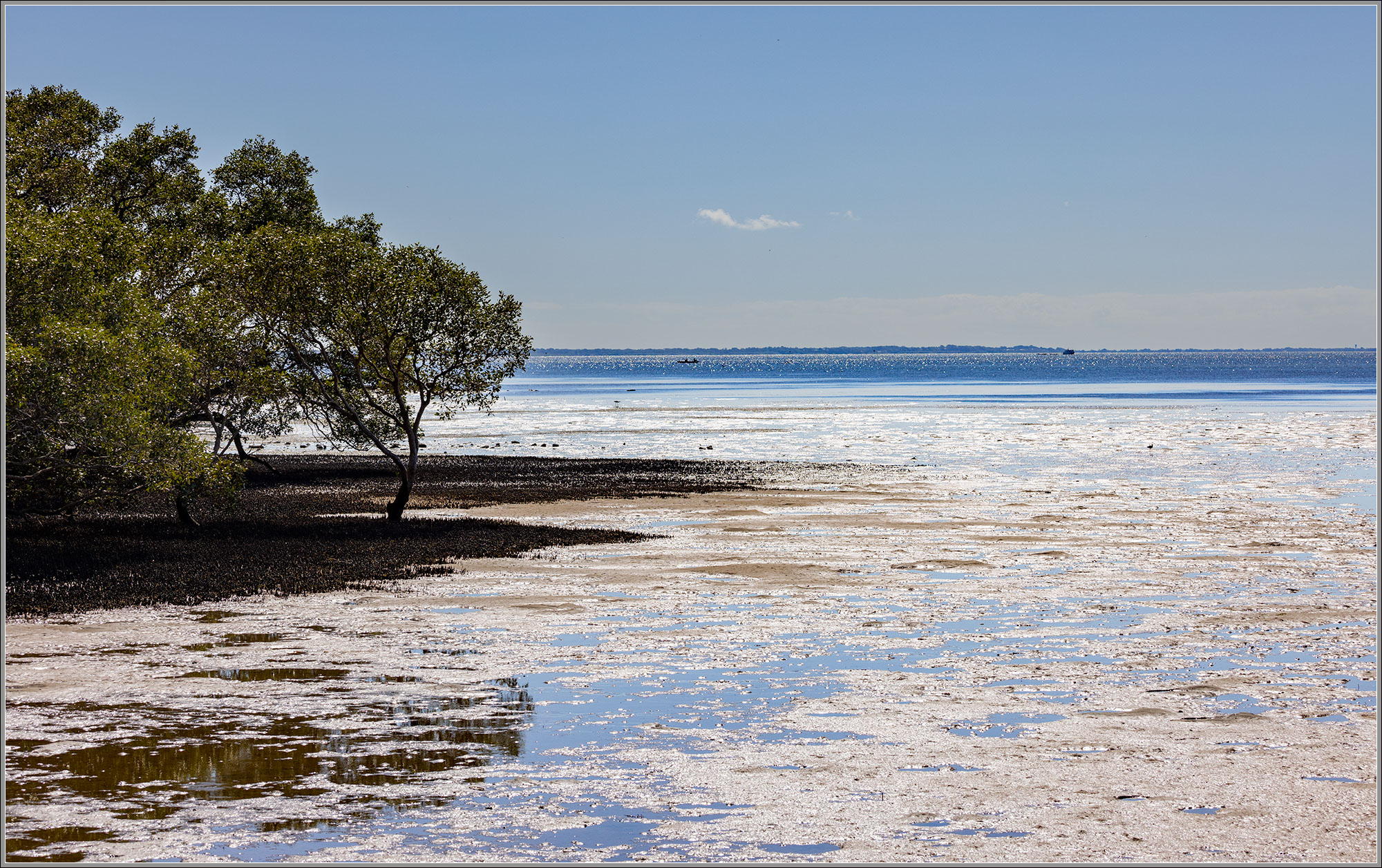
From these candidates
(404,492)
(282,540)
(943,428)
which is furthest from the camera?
(943,428)

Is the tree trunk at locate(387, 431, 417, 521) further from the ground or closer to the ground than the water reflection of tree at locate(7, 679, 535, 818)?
further from the ground

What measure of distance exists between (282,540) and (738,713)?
20.5 metres

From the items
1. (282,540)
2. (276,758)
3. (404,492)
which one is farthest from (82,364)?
(276,758)

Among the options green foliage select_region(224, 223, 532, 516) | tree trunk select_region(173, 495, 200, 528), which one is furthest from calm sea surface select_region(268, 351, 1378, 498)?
tree trunk select_region(173, 495, 200, 528)

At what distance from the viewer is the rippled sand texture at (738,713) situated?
11.0 meters

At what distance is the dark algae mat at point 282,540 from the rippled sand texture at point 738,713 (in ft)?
5.88

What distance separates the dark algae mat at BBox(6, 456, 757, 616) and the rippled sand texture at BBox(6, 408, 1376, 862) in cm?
179

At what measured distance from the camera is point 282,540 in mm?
31969

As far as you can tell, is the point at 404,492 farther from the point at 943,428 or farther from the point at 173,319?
the point at 943,428

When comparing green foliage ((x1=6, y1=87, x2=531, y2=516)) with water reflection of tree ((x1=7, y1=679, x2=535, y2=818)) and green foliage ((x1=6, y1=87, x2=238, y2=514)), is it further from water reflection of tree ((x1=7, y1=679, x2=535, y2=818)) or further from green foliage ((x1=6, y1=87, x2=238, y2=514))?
water reflection of tree ((x1=7, y1=679, x2=535, y2=818))

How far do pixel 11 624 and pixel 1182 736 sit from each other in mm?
18589

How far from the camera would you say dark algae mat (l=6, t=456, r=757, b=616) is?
80.4ft

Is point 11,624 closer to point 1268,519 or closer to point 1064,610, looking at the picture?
point 1064,610

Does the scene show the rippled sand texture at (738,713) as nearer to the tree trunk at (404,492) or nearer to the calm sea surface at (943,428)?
the tree trunk at (404,492)
